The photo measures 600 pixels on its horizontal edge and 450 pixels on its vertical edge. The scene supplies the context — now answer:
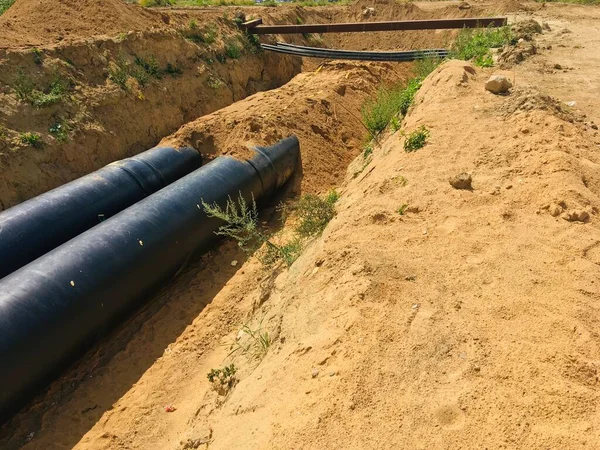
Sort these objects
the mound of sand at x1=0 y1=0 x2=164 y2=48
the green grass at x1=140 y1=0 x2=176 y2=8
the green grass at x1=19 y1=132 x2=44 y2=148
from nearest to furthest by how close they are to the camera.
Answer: the green grass at x1=19 y1=132 x2=44 y2=148 < the mound of sand at x1=0 y1=0 x2=164 y2=48 < the green grass at x1=140 y1=0 x2=176 y2=8

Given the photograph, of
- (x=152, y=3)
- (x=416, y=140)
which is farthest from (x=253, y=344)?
(x=152, y=3)

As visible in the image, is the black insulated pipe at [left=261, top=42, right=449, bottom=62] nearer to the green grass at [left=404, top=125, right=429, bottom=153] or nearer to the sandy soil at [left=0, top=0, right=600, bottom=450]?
the sandy soil at [left=0, top=0, right=600, bottom=450]

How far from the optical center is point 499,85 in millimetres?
5844

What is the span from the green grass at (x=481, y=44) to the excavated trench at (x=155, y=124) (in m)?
2.60

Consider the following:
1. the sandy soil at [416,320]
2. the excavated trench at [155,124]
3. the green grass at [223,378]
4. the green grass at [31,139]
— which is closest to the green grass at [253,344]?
the sandy soil at [416,320]

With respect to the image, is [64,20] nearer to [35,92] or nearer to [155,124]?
[35,92]

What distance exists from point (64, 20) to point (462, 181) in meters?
9.90

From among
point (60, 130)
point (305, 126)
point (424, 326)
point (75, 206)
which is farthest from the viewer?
point (305, 126)

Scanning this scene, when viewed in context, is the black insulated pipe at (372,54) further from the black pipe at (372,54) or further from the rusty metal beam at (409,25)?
the rusty metal beam at (409,25)

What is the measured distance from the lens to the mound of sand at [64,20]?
882 centimetres

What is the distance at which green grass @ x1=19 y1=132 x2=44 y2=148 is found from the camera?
7223mm

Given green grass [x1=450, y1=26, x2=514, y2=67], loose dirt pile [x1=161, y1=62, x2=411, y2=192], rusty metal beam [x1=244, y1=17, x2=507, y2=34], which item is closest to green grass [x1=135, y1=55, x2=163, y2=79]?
loose dirt pile [x1=161, y1=62, x2=411, y2=192]

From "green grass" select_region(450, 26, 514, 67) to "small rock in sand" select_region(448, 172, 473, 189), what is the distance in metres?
4.24

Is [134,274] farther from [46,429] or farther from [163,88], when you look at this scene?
[163,88]
